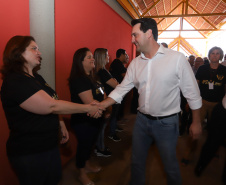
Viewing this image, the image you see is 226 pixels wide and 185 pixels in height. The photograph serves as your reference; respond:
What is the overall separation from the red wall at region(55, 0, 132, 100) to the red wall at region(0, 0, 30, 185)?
51 centimetres

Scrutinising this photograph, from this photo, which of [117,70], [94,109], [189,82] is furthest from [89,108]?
[117,70]

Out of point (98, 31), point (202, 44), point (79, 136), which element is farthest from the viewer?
point (202, 44)

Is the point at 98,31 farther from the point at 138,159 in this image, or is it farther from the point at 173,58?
the point at 138,159

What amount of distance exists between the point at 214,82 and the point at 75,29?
7.05ft

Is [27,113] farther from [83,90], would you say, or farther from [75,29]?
[75,29]

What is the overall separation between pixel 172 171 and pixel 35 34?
1.91m

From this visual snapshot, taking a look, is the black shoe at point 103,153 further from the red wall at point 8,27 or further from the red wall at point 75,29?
the red wall at point 8,27

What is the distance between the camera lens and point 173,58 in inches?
56.9

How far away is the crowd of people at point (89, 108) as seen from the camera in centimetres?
114

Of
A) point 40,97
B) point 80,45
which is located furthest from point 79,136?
point 80,45

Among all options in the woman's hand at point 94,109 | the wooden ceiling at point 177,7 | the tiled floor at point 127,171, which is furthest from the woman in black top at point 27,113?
the wooden ceiling at point 177,7

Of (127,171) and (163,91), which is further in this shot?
(127,171)

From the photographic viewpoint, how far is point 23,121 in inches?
44.7

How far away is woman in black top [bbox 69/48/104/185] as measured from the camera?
1812 mm
